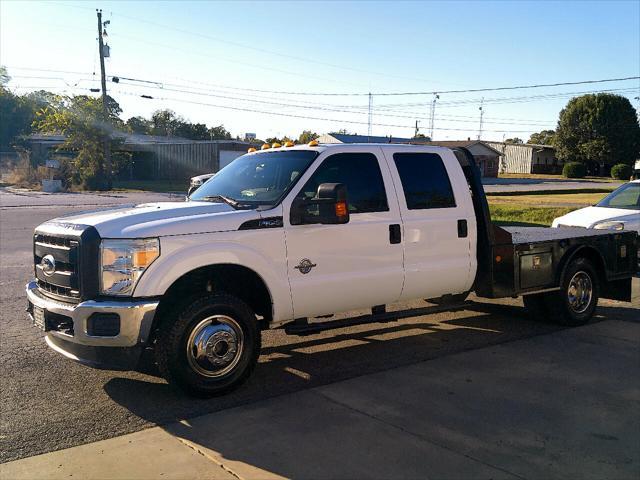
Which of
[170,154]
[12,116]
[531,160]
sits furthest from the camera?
[531,160]

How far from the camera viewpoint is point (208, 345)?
4.84 meters

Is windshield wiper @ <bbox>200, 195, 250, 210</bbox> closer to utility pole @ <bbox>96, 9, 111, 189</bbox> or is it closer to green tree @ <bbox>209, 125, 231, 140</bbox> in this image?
utility pole @ <bbox>96, 9, 111, 189</bbox>

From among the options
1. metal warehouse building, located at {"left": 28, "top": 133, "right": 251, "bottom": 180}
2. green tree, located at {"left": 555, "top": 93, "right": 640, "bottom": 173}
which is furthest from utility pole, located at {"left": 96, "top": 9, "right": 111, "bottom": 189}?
green tree, located at {"left": 555, "top": 93, "right": 640, "bottom": 173}

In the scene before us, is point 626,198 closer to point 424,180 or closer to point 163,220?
point 424,180

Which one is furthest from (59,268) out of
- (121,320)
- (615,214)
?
(615,214)

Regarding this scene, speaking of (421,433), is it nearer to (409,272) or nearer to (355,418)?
(355,418)

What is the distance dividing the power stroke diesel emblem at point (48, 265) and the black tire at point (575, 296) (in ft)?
18.3

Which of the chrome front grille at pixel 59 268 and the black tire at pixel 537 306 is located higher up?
the chrome front grille at pixel 59 268

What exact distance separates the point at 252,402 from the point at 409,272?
81.8 inches

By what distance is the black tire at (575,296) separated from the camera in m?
7.38

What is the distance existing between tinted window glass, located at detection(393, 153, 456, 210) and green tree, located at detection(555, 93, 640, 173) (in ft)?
233

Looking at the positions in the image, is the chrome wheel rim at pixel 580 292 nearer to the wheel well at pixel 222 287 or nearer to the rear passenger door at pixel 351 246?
the rear passenger door at pixel 351 246

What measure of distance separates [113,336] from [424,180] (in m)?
3.43

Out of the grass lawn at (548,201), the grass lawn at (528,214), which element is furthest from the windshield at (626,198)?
the grass lawn at (548,201)
